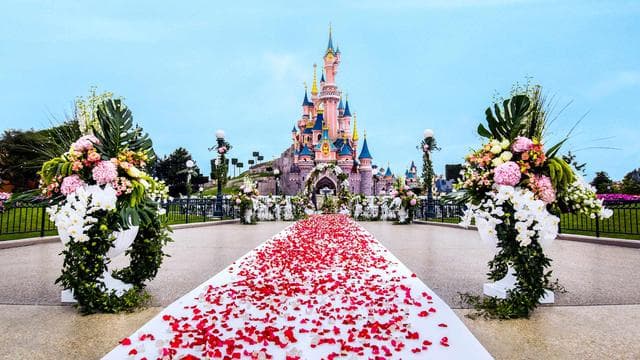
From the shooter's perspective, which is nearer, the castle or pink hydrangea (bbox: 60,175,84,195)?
pink hydrangea (bbox: 60,175,84,195)

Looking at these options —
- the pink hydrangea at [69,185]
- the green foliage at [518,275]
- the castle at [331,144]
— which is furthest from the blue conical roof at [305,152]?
the green foliage at [518,275]

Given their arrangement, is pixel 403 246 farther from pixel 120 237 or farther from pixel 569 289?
pixel 120 237

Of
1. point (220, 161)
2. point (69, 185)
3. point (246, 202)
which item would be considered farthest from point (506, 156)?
point (220, 161)

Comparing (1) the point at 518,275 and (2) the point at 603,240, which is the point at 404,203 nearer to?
(2) the point at 603,240

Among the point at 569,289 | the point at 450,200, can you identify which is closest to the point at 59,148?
the point at 450,200

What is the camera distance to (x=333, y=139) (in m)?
69.2

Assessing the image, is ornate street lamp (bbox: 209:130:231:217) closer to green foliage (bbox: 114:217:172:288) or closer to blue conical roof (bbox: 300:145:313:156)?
green foliage (bbox: 114:217:172:288)

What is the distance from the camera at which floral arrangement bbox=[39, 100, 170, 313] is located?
15.0 feet

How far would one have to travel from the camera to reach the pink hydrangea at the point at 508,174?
4566 millimetres

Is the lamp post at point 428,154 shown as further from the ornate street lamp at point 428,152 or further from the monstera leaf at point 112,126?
the monstera leaf at point 112,126

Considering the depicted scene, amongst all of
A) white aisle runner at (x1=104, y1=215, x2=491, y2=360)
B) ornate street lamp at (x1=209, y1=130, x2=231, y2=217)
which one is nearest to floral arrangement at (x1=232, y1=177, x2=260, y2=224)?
ornate street lamp at (x1=209, y1=130, x2=231, y2=217)

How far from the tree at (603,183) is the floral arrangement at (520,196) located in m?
39.9

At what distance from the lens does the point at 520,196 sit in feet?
14.7

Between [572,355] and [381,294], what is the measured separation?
2.38 meters
